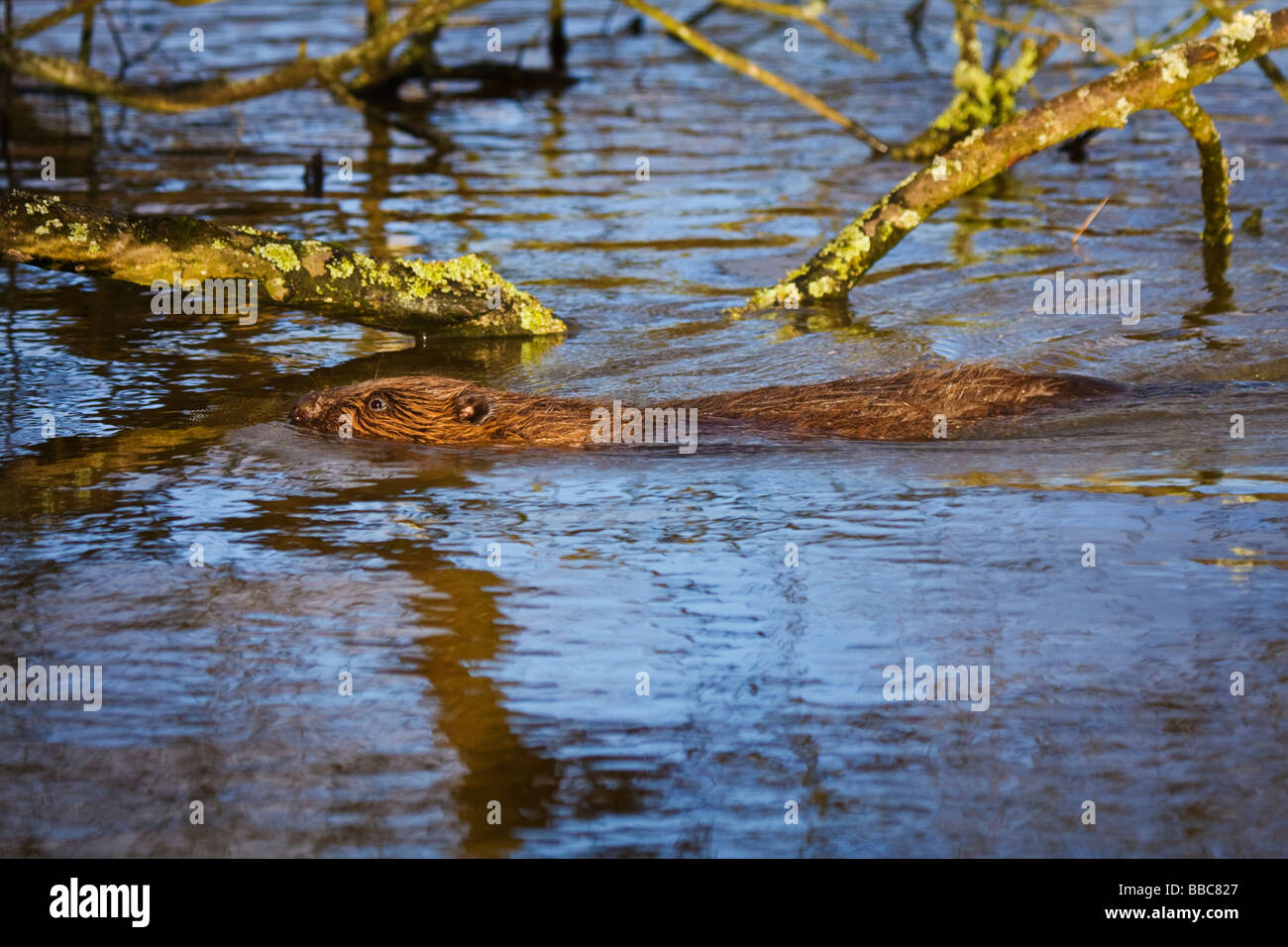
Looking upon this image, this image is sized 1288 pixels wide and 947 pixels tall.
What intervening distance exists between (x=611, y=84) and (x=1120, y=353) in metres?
11.9

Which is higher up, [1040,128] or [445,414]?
[1040,128]

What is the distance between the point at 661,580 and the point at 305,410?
8.58ft

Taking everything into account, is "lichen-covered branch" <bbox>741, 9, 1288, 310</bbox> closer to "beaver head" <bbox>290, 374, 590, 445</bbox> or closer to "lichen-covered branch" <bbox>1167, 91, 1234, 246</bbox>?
"lichen-covered branch" <bbox>1167, 91, 1234, 246</bbox>

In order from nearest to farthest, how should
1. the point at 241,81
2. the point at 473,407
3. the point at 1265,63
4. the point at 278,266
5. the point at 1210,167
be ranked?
the point at 473,407, the point at 278,266, the point at 1210,167, the point at 1265,63, the point at 241,81

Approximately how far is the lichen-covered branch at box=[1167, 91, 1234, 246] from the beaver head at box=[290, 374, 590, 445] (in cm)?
449

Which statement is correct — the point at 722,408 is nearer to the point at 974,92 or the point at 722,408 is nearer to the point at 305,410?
the point at 305,410

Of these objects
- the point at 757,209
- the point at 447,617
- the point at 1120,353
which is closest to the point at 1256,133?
the point at 757,209

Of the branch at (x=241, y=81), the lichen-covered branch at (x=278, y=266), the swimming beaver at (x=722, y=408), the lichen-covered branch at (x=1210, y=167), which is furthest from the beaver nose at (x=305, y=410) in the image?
the lichen-covered branch at (x=1210, y=167)

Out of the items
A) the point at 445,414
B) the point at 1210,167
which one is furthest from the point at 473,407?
the point at 1210,167

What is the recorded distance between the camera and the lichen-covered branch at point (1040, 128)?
8.83m

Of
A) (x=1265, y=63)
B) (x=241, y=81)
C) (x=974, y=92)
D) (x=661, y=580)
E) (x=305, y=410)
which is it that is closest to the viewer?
(x=661, y=580)

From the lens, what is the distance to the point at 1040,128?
894 centimetres

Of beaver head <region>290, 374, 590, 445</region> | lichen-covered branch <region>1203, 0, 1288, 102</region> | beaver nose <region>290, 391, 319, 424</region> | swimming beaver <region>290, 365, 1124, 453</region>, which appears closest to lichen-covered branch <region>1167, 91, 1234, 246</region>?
lichen-covered branch <region>1203, 0, 1288, 102</region>

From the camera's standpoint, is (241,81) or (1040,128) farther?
(241,81)
